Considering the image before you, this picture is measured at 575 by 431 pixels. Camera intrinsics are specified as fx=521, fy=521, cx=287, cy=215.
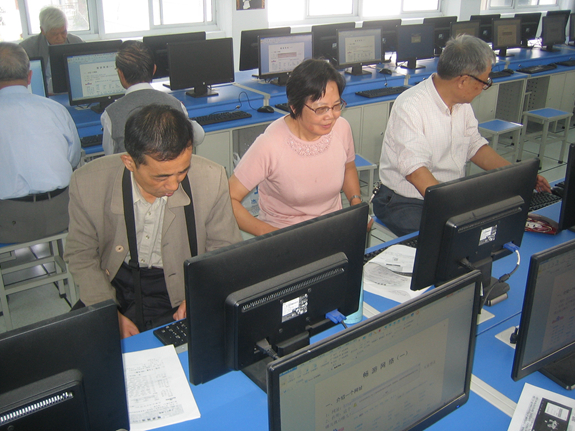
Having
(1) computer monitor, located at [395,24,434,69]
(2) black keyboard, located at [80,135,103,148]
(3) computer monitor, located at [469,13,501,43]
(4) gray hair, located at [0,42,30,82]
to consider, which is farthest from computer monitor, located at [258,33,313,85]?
(3) computer monitor, located at [469,13,501,43]

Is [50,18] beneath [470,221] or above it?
above

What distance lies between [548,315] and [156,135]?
1.10 metres

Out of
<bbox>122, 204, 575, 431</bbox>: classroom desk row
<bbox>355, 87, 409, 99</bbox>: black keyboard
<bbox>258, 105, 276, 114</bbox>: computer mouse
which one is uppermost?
<bbox>355, 87, 409, 99</bbox>: black keyboard

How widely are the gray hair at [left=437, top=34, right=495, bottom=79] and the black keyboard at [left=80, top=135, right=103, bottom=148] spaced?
2.18m

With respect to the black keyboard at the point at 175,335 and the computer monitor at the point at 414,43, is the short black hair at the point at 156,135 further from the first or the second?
the computer monitor at the point at 414,43

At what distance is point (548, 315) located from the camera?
1.22 m

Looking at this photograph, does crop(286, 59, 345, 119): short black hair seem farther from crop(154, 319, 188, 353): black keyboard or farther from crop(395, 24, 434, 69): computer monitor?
crop(395, 24, 434, 69): computer monitor

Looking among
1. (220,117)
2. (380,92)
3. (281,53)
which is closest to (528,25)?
(380,92)

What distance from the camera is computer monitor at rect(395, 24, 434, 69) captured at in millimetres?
5098

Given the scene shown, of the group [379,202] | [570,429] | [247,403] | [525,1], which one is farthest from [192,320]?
[525,1]

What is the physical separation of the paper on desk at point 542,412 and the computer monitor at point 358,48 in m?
3.96

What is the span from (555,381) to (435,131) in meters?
1.25

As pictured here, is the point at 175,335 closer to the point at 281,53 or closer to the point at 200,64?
the point at 200,64

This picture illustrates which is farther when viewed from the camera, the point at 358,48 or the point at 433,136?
the point at 358,48
